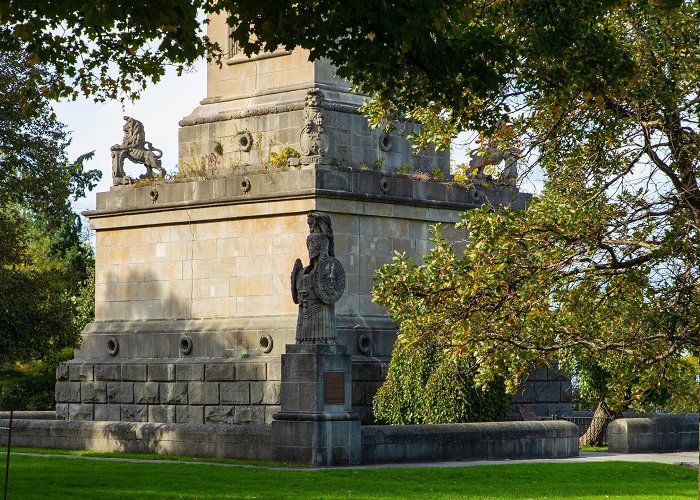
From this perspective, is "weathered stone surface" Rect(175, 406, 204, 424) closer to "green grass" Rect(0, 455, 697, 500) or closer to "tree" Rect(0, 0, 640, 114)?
"green grass" Rect(0, 455, 697, 500)

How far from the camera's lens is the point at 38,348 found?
105 ft

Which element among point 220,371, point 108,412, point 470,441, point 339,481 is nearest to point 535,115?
point 339,481

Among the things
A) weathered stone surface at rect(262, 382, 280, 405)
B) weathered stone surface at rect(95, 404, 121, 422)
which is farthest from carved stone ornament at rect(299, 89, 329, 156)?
weathered stone surface at rect(95, 404, 121, 422)

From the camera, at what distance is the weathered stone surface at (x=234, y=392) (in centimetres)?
2977

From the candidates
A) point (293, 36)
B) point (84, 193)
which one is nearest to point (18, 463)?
point (293, 36)

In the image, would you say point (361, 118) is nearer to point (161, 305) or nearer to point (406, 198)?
point (406, 198)

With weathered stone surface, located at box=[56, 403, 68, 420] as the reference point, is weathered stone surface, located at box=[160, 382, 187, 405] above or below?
above

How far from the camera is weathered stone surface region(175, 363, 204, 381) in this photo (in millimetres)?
30500

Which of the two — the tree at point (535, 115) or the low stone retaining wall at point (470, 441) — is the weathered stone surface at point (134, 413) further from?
the tree at point (535, 115)

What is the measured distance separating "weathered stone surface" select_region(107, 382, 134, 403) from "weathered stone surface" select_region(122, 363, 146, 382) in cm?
15

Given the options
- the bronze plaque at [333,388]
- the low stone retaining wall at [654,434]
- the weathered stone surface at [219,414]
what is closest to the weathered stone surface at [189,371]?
the weathered stone surface at [219,414]

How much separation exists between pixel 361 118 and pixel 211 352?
18.5ft

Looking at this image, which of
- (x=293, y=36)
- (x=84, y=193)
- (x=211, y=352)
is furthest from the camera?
(x=84, y=193)

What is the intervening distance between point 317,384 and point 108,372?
26.7ft
